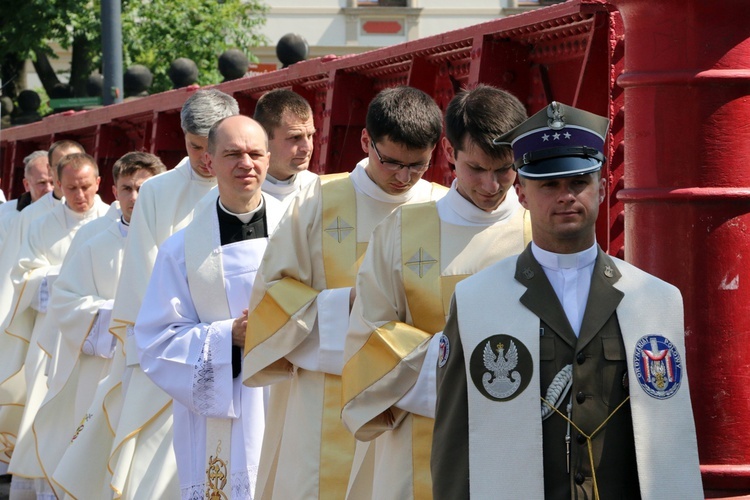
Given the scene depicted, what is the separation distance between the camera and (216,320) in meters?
5.84

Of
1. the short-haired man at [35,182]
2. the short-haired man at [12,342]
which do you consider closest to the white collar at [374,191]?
the short-haired man at [12,342]

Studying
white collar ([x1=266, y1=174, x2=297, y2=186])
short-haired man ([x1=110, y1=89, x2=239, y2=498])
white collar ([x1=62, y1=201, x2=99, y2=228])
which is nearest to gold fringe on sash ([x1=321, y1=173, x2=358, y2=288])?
white collar ([x1=266, y1=174, x2=297, y2=186])

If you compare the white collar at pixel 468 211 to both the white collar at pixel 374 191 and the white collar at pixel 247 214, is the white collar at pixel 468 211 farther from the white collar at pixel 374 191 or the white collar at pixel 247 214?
the white collar at pixel 247 214

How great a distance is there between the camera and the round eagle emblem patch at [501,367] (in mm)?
3463

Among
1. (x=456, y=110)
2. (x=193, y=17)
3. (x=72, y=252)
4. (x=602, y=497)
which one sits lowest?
(x=602, y=497)

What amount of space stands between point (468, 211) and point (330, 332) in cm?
78

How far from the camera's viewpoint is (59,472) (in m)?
7.84

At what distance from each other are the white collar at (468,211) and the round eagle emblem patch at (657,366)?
3.67 ft

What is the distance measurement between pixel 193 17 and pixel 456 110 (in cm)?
1900

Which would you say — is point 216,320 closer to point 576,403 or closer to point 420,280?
point 420,280

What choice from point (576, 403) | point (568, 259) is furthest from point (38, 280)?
point (576, 403)

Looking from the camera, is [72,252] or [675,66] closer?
[675,66]

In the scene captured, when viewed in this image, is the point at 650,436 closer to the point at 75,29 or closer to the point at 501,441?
the point at 501,441

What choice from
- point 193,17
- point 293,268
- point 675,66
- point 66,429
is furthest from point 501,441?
point 193,17
